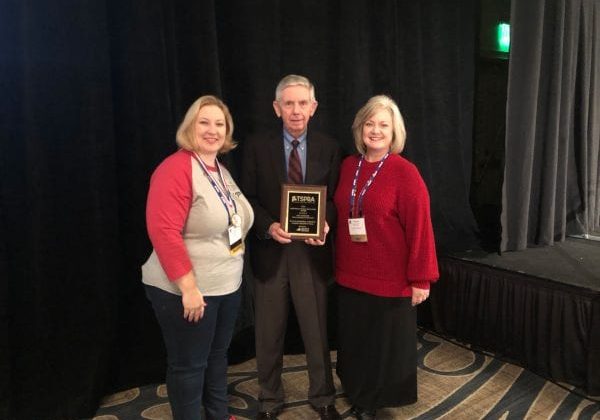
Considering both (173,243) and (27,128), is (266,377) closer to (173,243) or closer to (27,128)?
(173,243)

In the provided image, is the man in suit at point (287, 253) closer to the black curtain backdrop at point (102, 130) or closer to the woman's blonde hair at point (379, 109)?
the woman's blonde hair at point (379, 109)

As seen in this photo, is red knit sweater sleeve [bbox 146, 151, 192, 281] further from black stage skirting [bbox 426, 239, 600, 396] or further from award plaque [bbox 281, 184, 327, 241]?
black stage skirting [bbox 426, 239, 600, 396]

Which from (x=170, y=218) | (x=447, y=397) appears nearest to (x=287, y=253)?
(x=170, y=218)

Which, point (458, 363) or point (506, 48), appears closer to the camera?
point (458, 363)

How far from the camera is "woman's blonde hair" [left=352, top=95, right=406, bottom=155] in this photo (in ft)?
5.90

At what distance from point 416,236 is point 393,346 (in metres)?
0.50

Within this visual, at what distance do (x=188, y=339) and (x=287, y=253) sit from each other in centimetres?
56

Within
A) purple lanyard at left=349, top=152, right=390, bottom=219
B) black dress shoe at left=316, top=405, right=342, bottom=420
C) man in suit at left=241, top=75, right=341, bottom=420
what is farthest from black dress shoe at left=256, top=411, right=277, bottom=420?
purple lanyard at left=349, top=152, right=390, bottom=219

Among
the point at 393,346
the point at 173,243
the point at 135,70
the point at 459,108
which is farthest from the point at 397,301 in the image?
the point at 459,108

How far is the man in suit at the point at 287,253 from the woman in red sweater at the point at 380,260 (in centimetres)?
10

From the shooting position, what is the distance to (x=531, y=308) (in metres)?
2.46

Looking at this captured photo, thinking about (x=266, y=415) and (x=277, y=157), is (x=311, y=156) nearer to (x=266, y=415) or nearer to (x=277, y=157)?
(x=277, y=157)

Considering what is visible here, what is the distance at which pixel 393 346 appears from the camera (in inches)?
74.7

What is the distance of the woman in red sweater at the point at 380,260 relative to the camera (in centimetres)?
176
